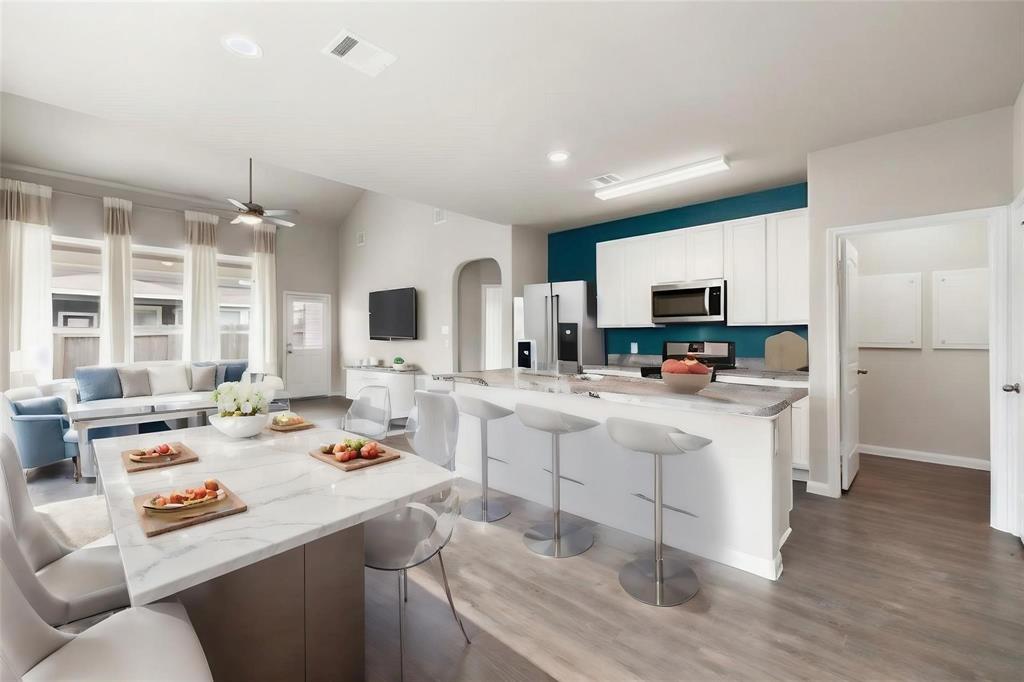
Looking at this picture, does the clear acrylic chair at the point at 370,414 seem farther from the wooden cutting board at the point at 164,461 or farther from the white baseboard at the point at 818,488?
the white baseboard at the point at 818,488

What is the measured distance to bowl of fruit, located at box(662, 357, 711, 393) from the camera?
2471mm

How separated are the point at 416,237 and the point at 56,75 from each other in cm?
488

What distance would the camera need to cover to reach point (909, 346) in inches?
177

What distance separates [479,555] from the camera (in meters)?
2.63

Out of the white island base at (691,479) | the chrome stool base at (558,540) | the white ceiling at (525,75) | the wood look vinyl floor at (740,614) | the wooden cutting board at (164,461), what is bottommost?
the wood look vinyl floor at (740,614)

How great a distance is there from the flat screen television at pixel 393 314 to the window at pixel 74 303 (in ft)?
12.3

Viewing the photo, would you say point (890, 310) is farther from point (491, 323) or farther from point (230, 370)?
point (230, 370)

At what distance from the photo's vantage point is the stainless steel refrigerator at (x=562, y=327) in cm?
541

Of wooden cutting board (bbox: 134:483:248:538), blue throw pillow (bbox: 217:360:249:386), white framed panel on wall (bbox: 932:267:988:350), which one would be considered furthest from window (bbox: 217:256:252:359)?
white framed panel on wall (bbox: 932:267:988:350)

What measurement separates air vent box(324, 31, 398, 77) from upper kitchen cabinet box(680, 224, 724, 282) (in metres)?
3.42

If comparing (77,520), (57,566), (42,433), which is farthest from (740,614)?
(42,433)

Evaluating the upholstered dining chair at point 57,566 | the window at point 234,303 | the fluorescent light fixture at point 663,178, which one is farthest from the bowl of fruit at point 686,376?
the window at point 234,303

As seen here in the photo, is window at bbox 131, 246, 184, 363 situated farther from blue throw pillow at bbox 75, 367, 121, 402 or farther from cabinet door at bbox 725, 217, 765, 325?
cabinet door at bbox 725, 217, 765, 325

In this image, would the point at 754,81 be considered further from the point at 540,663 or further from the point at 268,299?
the point at 268,299
